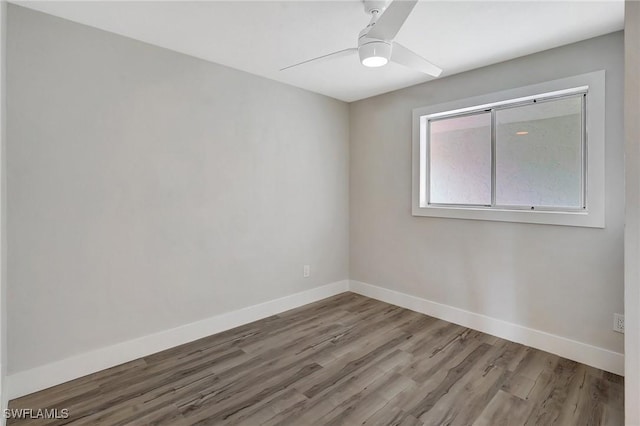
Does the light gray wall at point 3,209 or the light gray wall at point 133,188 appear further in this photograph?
the light gray wall at point 133,188

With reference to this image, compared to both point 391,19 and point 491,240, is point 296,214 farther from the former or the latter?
point 391,19

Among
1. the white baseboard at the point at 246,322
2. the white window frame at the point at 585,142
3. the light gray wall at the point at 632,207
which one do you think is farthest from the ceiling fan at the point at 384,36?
the white baseboard at the point at 246,322

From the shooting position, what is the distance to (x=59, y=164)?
7.00ft

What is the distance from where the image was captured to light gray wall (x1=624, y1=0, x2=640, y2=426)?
131cm

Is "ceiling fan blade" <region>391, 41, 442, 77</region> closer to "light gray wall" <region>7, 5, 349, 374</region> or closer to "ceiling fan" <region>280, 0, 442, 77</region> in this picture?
"ceiling fan" <region>280, 0, 442, 77</region>

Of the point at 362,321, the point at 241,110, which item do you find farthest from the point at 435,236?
the point at 241,110

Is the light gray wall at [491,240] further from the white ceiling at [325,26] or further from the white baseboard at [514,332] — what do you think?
the white ceiling at [325,26]

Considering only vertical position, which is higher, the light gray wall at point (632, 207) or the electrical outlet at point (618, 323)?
the light gray wall at point (632, 207)

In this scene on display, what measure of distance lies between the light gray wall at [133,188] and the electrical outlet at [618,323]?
2760mm

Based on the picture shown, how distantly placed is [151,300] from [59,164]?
1.19 metres

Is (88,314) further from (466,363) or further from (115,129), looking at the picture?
(466,363)

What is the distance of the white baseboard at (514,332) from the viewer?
7.66ft

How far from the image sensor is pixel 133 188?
2436 mm

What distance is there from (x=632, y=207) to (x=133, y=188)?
9.76 feet
